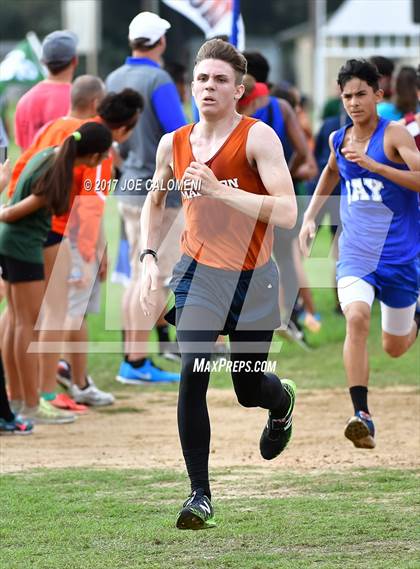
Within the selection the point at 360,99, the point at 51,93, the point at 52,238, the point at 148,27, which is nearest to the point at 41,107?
the point at 51,93

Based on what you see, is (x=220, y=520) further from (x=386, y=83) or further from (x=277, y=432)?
(x=386, y=83)

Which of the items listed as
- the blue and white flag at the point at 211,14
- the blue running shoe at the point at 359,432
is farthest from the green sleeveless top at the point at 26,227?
the blue and white flag at the point at 211,14

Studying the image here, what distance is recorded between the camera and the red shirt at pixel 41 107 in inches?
404

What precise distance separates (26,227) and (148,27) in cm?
270

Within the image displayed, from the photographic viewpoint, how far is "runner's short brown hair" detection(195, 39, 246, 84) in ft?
19.9

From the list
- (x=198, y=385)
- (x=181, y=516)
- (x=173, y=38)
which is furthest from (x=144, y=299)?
(x=173, y=38)

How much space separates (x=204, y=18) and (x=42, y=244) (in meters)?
3.80

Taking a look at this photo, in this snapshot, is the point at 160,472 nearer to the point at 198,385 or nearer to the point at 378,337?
the point at 198,385

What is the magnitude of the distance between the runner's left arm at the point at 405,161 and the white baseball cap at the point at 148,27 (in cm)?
312

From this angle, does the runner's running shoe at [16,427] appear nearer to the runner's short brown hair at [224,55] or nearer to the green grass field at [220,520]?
the green grass field at [220,520]

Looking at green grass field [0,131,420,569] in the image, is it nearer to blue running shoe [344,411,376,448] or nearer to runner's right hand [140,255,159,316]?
blue running shoe [344,411,376,448]

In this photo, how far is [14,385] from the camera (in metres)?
9.12

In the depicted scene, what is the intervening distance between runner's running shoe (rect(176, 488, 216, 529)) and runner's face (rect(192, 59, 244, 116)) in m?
1.80

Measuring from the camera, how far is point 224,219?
614cm
